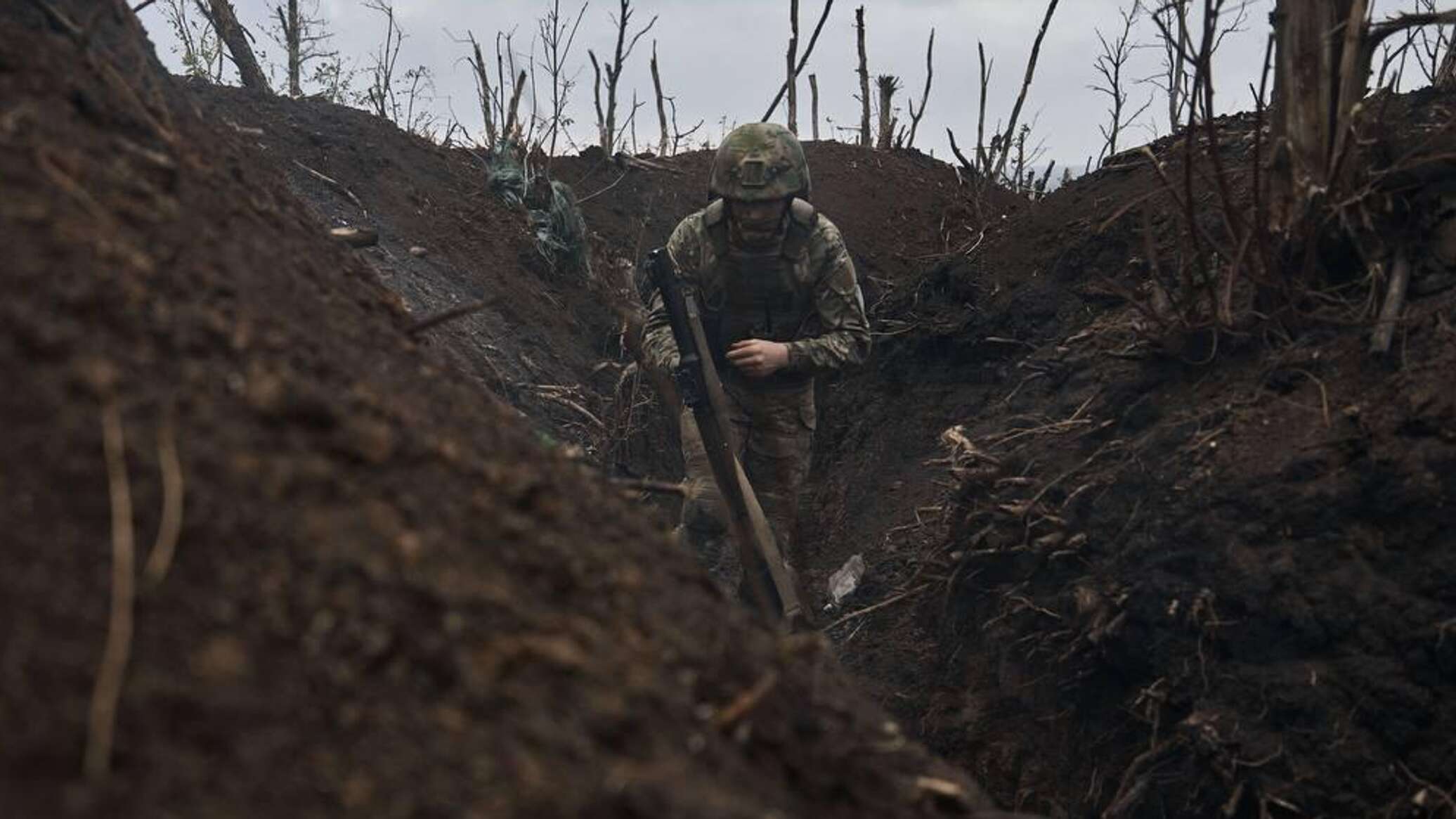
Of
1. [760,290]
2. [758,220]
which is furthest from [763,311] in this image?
[758,220]

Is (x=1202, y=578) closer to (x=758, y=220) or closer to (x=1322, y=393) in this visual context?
(x=1322, y=393)

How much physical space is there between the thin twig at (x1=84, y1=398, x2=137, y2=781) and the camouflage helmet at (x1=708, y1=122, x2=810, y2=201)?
12.4ft

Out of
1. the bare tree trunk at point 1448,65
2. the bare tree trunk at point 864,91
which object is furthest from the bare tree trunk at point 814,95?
the bare tree trunk at point 1448,65

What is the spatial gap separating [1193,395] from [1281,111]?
0.91 m

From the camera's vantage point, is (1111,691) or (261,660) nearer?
(261,660)

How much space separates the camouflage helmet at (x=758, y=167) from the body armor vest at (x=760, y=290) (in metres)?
0.10

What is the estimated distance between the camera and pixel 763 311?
5344mm

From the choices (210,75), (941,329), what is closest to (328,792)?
(941,329)

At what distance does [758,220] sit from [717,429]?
819 millimetres

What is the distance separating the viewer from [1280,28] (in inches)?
168

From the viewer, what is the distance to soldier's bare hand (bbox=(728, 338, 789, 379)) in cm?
497

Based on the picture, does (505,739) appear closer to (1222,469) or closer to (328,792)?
(328,792)

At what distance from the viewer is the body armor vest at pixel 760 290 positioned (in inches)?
204

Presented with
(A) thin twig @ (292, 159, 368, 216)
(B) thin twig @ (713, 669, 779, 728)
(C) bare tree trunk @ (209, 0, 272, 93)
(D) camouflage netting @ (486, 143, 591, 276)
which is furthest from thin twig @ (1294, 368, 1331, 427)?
(C) bare tree trunk @ (209, 0, 272, 93)
